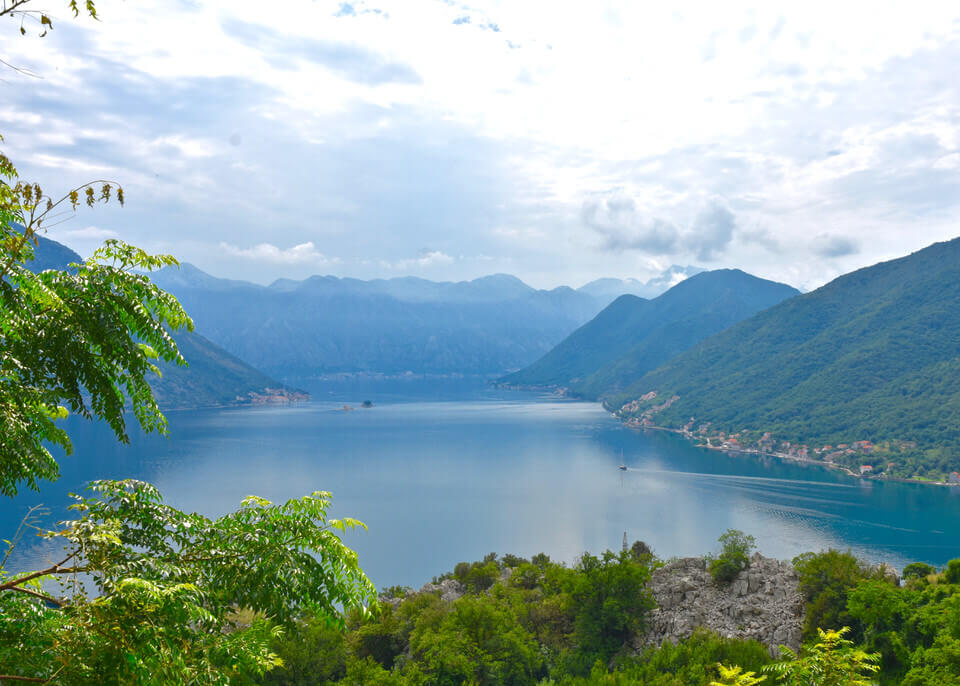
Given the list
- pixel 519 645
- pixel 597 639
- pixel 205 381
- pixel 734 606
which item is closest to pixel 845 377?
pixel 734 606

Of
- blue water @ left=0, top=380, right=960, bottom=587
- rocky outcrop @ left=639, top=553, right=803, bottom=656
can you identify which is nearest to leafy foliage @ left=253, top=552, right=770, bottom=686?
rocky outcrop @ left=639, top=553, right=803, bottom=656

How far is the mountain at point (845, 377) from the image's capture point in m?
79.3

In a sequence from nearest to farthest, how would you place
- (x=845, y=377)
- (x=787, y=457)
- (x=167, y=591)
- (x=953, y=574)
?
(x=167, y=591)
(x=953, y=574)
(x=787, y=457)
(x=845, y=377)

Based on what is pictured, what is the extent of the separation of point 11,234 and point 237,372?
183 meters

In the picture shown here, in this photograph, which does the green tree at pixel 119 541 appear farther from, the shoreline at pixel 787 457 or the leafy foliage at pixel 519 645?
the shoreline at pixel 787 457

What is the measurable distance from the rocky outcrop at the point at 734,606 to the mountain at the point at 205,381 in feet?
417

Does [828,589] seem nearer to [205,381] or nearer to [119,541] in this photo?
[119,541]

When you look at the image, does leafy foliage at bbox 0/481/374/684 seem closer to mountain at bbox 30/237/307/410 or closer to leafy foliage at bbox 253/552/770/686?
leafy foliage at bbox 253/552/770/686

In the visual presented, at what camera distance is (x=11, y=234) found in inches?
146

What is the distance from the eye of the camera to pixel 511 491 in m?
67.4

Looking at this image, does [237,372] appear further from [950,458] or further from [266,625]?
[266,625]

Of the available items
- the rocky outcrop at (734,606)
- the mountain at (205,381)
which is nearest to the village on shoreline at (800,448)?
the rocky outcrop at (734,606)

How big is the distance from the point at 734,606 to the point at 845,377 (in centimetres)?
9361

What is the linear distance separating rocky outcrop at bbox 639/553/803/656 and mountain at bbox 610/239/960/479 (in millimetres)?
57123
